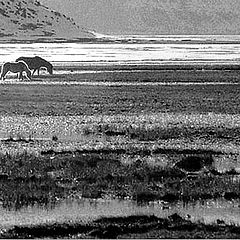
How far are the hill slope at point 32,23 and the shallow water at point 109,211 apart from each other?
13094cm

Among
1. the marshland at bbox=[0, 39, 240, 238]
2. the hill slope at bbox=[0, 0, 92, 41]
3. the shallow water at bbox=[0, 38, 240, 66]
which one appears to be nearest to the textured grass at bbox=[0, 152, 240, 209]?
the marshland at bbox=[0, 39, 240, 238]

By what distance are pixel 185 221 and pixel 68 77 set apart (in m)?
36.4

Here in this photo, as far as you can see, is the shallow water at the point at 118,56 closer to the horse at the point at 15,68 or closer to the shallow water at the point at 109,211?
the horse at the point at 15,68

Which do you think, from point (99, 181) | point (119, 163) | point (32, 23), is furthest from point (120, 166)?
point (32, 23)

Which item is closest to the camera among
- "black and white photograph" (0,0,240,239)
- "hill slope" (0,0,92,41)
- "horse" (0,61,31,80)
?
"black and white photograph" (0,0,240,239)

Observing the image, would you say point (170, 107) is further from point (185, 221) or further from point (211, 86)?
point (185, 221)

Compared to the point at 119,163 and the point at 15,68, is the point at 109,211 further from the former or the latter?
the point at 15,68

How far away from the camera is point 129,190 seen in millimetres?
15680

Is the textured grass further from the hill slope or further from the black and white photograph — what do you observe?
the hill slope

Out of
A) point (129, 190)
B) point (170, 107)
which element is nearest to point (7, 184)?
point (129, 190)

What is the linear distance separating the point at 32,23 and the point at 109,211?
15178 centimetres

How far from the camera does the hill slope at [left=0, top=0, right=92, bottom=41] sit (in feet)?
509

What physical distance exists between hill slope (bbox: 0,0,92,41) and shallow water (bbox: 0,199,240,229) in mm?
130939

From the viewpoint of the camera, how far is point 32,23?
164 m
